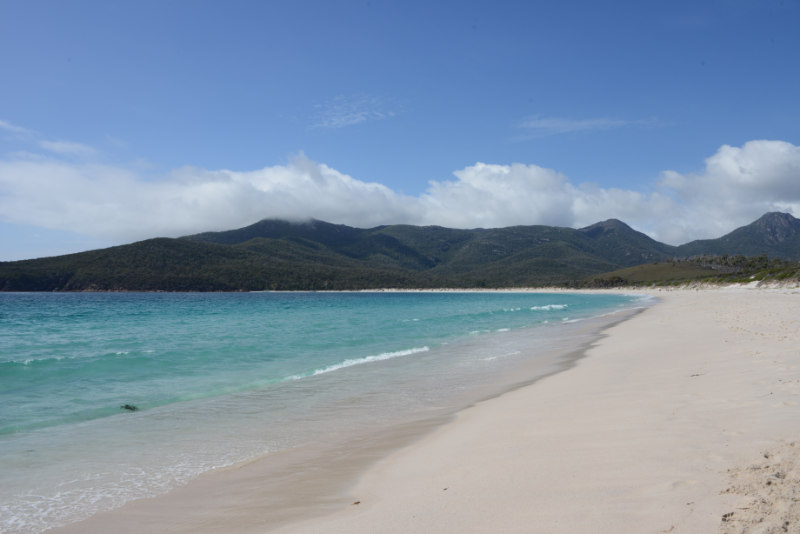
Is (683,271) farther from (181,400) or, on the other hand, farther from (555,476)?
(555,476)

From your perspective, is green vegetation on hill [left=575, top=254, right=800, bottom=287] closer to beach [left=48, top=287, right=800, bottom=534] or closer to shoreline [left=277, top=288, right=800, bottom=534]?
shoreline [left=277, top=288, right=800, bottom=534]

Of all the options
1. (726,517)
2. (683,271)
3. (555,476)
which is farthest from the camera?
(683,271)

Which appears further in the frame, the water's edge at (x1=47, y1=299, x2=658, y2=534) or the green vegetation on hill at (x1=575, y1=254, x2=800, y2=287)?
the green vegetation on hill at (x1=575, y1=254, x2=800, y2=287)

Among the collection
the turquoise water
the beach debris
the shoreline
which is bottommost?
the turquoise water

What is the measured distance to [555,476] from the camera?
4609 mm

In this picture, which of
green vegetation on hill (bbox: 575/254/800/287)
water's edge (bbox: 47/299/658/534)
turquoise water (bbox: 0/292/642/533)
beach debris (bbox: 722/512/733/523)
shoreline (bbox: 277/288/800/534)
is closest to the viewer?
beach debris (bbox: 722/512/733/523)

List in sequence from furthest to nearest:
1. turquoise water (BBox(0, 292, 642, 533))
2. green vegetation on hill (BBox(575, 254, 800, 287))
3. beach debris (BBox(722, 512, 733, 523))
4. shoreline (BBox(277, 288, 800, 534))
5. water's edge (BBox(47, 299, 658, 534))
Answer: green vegetation on hill (BBox(575, 254, 800, 287)), turquoise water (BBox(0, 292, 642, 533)), water's edge (BBox(47, 299, 658, 534)), shoreline (BBox(277, 288, 800, 534)), beach debris (BBox(722, 512, 733, 523))

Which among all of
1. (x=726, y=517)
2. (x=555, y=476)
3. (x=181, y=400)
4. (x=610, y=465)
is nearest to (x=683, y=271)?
(x=181, y=400)

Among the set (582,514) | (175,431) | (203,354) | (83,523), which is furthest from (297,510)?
(203,354)

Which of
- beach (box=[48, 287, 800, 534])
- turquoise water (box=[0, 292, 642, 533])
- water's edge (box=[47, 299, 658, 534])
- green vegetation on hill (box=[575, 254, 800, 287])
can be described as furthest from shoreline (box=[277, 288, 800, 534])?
green vegetation on hill (box=[575, 254, 800, 287])

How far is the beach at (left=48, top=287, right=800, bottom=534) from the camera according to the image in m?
3.63

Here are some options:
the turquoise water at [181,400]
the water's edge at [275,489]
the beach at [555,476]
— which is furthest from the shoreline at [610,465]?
the turquoise water at [181,400]

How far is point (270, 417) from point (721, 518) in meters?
7.76

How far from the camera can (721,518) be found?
3.32 meters
